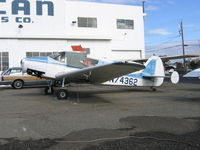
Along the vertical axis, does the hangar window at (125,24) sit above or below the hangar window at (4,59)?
above

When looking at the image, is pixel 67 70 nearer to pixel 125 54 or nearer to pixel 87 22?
pixel 87 22

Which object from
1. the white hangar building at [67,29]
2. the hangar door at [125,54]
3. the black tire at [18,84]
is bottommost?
the black tire at [18,84]

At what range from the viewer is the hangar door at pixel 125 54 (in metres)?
26.4

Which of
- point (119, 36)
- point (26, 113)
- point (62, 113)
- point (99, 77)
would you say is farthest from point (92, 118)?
point (119, 36)

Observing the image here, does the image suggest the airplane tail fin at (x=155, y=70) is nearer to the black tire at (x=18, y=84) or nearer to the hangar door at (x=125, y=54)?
the black tire at (x=18, y=84)

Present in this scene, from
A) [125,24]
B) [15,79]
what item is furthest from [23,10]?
[125,24]

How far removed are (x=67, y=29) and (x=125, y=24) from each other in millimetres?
6673

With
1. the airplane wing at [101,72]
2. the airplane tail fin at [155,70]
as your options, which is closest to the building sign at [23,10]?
the airplane tail fin at [155,70]

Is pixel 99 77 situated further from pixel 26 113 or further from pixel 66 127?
pixel 66 127

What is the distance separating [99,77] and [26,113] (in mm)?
3901

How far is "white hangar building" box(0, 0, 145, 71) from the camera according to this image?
21.9 metres

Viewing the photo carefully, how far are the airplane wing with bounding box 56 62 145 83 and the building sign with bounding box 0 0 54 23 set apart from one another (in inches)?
539

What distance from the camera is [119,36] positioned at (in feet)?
87.1

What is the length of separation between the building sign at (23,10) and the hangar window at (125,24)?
746 cm
